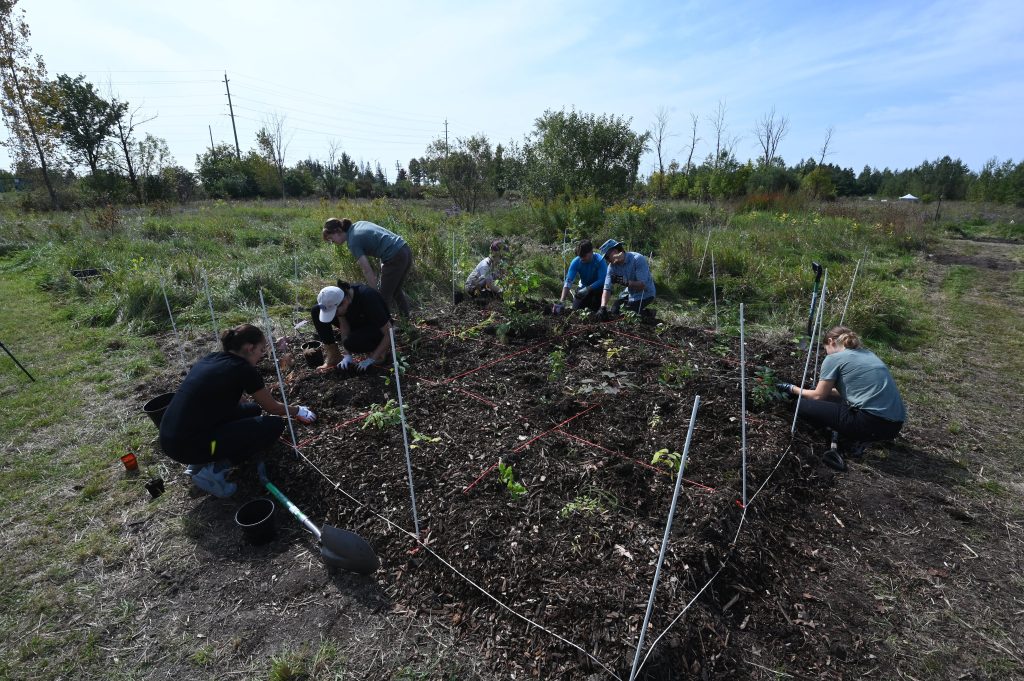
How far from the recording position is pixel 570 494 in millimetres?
2766

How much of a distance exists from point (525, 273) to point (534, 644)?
388cm

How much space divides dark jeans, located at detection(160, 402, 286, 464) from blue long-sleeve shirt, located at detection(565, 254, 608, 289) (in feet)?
13.4

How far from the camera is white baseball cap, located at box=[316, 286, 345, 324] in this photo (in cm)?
395

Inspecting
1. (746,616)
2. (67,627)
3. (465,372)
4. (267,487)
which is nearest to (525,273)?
(465,372)

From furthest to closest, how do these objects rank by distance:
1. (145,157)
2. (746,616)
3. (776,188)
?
(776,188), (145,157), (746,616)

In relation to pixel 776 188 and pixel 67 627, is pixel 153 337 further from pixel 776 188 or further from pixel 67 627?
pixel 776 188

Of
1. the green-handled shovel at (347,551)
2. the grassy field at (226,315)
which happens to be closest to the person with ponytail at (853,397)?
the grassy field at (226,315)

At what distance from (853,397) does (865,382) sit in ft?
0.43

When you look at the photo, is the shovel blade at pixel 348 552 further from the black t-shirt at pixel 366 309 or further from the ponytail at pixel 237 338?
the black t-shirt at pixel 366 309

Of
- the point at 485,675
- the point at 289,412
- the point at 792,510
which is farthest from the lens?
the point at 289,412

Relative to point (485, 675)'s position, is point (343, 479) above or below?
above

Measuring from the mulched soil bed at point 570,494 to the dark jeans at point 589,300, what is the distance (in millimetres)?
1713

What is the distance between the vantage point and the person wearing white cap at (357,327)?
4188mm

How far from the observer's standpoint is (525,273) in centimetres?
528
